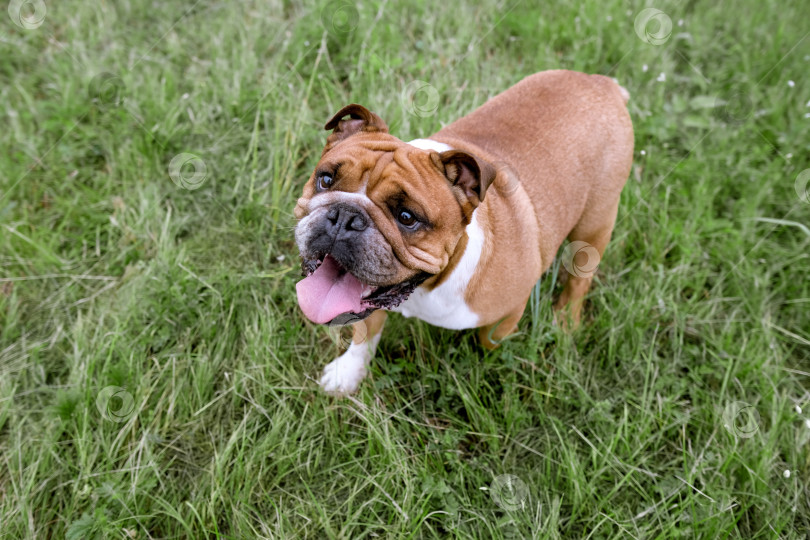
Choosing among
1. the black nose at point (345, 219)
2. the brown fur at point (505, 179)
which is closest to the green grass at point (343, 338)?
the brown fur at point (505, 179)

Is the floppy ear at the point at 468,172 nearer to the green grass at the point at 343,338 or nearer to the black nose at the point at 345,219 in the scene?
the black nose at the point at 345,219

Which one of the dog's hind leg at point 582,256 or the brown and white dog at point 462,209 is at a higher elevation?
the brown and white dog at point 462,209

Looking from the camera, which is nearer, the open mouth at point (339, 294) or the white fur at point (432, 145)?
the open mouth at point (339, 294)

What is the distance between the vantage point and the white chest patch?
2.83 meters

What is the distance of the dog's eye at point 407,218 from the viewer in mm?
2535

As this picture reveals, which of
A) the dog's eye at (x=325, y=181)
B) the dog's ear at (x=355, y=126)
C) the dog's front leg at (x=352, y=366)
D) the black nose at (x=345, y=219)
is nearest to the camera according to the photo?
the black nose at (x=345, y=219)

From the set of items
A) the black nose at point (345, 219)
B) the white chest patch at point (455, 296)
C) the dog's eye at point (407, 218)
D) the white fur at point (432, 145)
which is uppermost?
the white fur at point (432, 145)

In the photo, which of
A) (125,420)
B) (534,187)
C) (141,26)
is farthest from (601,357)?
(141,26)

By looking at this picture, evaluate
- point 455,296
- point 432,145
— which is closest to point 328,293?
point 455,296

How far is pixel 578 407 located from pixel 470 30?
11.7 feet

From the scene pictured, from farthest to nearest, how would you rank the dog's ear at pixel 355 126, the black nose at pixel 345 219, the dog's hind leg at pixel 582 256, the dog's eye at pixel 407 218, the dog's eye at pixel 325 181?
the dog's hind leg at pixel 582 256
the dog's ear at pixel 355 126
the dog's eye at pixel 325 181
the dog's eye at pixel 407 218
the black nose at pixel 345 219

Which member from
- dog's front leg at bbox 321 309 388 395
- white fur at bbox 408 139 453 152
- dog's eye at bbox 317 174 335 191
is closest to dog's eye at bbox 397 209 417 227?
dog's eye at bbox 317 174 335 191

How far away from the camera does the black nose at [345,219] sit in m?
2.40

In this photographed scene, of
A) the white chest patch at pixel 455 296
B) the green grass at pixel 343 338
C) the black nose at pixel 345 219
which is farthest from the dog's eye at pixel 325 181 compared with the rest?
the green grass at pixel 343 338
